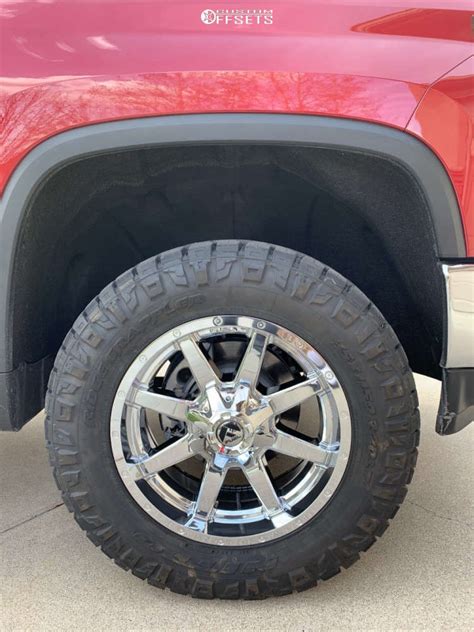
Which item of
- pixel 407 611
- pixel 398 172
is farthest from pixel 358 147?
pixel 407 611

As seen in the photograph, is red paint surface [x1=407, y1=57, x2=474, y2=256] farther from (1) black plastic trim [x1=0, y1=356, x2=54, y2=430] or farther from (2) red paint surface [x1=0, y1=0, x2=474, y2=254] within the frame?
(1) black plastic trim [x1=0, y1=356, x2=54, y2=430]

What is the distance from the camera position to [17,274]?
1.62 meters

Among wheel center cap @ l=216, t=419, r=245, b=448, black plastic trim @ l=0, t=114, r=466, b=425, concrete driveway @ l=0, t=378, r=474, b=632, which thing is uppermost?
black plastic trim @ l=0, t=114, r=466, b=425

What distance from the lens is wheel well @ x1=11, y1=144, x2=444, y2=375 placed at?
5.32 ft

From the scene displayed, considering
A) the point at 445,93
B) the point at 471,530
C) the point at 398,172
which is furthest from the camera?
the point at 471,530

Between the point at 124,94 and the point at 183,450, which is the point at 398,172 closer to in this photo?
the point at 124,94

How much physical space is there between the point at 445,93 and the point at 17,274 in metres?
1.30

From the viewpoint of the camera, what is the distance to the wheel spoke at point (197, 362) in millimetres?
1573

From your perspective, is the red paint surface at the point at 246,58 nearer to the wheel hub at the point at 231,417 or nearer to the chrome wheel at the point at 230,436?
the chrome wheel at the point at 230,436

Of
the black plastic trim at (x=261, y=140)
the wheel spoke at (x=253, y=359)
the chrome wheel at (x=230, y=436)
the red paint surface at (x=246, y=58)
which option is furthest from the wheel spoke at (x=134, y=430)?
the red paint surface at (x=246, y=58)

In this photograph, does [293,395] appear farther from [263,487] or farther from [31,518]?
[31,518]

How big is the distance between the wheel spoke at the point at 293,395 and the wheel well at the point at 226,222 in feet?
1.50

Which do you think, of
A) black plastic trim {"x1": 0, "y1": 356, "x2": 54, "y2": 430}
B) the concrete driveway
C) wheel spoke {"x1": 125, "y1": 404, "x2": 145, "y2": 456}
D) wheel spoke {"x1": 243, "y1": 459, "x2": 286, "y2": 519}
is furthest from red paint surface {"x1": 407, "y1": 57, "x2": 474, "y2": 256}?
black plastic trim {"x1": 0, "y1": 356, "x2": 54, "y2": 430}

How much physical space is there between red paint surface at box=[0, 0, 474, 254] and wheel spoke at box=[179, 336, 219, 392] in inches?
25.4
